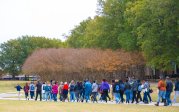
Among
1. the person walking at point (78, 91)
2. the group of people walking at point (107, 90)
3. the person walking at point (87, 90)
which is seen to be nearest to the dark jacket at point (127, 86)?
the group of people walking at point (107, 90)

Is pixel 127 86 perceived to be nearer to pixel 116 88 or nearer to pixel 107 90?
pixel 116 88

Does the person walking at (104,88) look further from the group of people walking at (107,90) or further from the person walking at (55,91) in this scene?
the person walking at (55,91)

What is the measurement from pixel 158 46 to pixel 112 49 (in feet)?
91.9

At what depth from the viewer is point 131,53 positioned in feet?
233

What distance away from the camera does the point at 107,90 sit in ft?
102

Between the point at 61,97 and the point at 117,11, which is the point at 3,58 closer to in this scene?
the point at 117,11

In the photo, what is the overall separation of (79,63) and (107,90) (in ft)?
142

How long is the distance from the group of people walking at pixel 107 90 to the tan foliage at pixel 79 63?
1299 inches

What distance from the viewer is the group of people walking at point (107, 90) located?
27.5 meters

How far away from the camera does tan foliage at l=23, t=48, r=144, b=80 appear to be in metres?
69.8

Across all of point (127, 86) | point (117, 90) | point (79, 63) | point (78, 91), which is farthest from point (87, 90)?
point (79, 63)

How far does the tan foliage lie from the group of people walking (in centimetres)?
3299

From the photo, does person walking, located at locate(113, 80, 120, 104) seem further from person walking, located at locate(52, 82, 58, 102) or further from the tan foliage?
the tan foliage

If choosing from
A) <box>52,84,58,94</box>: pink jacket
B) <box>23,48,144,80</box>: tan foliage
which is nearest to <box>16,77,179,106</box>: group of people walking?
<box>52,84,58,94</box>: pink jacket
